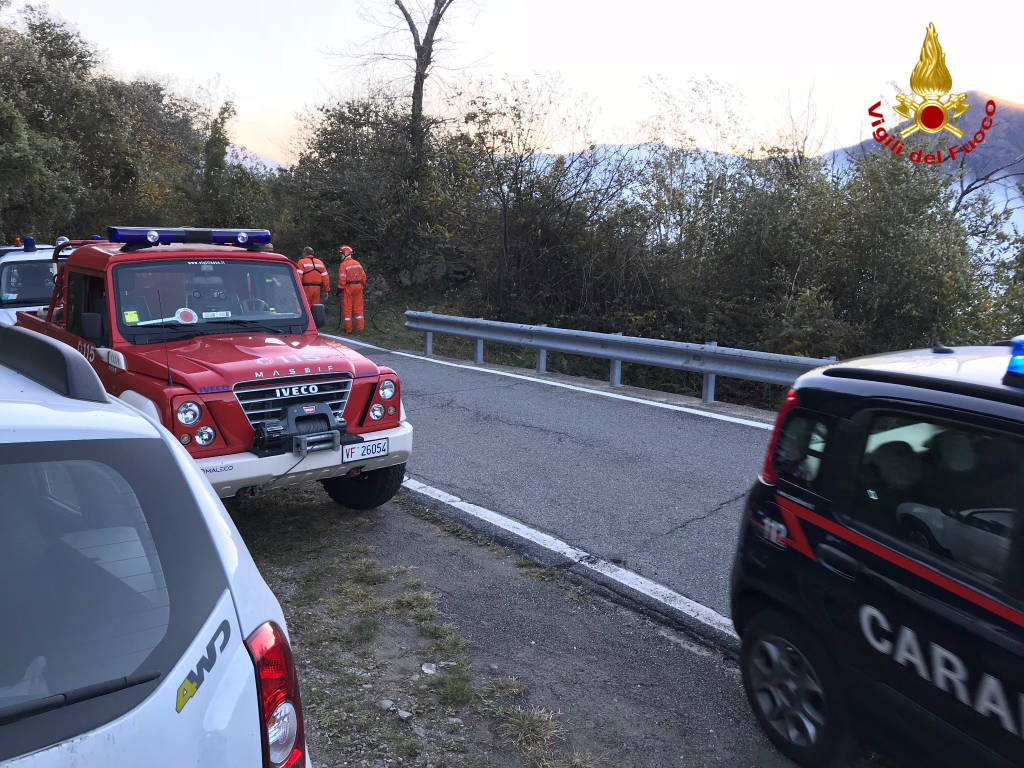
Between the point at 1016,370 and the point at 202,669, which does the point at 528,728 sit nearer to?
the point at 202,669

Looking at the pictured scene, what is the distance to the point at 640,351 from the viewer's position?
11.2 m

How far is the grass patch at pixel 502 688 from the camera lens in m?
3.85

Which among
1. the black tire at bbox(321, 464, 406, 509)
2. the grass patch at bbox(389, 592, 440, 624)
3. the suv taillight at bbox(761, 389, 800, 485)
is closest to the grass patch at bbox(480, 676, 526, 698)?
the grass patch at bbox(389, 592, 440, 624)

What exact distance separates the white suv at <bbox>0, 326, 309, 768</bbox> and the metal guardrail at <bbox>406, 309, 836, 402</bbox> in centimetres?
752

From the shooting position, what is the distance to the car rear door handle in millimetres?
2982

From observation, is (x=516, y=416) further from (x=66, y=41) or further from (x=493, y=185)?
(x=66, y=41)

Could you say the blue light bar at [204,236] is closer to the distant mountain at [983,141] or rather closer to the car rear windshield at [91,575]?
the car rear windshield at [91,575]

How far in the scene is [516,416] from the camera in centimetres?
934

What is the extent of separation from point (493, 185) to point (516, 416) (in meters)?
9.45

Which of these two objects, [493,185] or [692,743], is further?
[493,185]

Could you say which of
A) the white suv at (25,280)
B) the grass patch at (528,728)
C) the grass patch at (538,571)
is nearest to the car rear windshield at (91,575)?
the grass patch at (528,728)

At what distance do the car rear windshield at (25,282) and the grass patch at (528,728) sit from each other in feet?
31.9

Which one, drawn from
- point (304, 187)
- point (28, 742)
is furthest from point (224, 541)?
point (304, 187)

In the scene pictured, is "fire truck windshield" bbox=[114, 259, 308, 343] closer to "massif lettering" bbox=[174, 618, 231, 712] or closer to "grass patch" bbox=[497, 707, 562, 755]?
"grass patch" bbox=[497, 707, 562, 755]
